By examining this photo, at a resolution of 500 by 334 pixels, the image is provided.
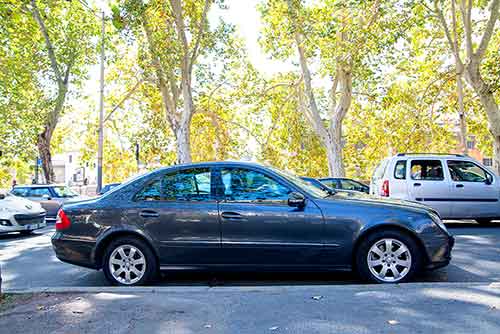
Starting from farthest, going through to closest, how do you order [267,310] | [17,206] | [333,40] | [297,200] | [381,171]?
1. [333,40]
2. [17,206]
3. [381,171]
4. [297,200]
5. [267,310]

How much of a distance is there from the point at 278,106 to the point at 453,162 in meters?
Answer: 15.2

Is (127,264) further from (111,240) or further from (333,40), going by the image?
(333,40)

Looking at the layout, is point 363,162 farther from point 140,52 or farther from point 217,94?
point 140,52

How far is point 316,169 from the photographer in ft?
106

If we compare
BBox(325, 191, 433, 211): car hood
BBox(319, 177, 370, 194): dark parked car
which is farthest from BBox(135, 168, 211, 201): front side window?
BBox(319, 177, 370, 194): dark parked car

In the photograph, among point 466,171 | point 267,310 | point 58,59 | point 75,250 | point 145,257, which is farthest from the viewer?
point 58,59

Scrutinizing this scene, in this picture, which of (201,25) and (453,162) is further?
(201,25)

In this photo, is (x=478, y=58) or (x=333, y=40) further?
(x=333, y=40)

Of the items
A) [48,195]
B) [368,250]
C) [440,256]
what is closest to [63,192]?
[48,195]

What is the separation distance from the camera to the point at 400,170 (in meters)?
12.1

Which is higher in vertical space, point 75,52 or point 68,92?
point 75,52

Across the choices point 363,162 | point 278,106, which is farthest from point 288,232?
point 363,162

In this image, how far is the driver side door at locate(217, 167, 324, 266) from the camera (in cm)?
612

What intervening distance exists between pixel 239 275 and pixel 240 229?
3.64 feet
